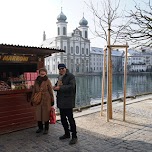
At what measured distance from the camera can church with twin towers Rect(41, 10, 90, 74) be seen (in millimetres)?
90938

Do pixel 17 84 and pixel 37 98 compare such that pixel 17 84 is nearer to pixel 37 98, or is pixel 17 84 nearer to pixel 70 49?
pixel 37 98

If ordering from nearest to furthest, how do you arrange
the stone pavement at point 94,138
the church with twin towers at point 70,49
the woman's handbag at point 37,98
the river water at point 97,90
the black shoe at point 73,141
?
the stone pavement at point 94,138 < the black shoe at point 73,141 < the woman's handbag at point 37,98 < the river water at point 97,90 < the church with twin towers at point 70,49

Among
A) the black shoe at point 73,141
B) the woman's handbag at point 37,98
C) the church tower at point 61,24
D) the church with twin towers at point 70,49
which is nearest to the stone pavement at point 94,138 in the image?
the black shoe at point 73,141

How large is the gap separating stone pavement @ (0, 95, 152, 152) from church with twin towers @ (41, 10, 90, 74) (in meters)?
81.3

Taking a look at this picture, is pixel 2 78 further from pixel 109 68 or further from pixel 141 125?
pixel 141 125

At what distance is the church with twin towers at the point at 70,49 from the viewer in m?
90.9

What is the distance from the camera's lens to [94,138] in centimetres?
566

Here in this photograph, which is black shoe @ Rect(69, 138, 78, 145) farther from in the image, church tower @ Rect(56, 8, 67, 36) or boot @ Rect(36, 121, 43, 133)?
church tower @ Rect(56, 8, 67, 36)

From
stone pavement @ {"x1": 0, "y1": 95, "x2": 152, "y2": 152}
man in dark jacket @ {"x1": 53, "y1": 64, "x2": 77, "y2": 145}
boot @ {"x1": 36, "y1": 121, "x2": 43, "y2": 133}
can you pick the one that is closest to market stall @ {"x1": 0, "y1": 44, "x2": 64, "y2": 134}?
stone pavement @ {"x1": 0, "y1": 95, "x2": 152, "y2": 152}

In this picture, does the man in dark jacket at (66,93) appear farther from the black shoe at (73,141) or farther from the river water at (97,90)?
the river water at (97,90)

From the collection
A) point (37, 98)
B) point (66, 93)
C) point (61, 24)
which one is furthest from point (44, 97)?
point (61, 24)

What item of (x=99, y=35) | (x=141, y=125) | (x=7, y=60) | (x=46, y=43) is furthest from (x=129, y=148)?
(x=46, y=43)

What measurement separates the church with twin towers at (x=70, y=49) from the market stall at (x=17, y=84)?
8092 centimetres

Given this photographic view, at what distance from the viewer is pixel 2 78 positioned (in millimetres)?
7047
